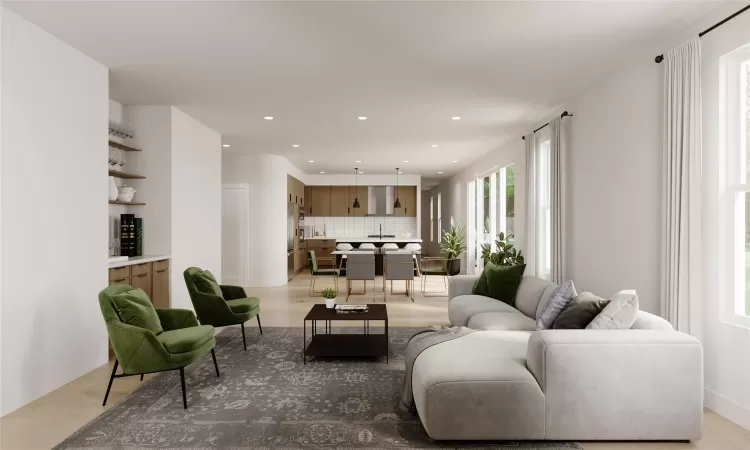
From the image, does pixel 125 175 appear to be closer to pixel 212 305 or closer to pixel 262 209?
pixel 212 305

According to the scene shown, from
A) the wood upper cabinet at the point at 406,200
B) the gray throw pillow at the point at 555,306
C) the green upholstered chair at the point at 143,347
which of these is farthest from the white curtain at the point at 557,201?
the wood upper cabinet at the point at 406,200

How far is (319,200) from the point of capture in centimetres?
1310

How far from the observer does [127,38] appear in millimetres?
3602

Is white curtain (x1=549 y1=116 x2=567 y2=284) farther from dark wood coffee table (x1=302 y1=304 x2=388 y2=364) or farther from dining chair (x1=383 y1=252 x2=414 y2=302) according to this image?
dining chair (x1=383 y1=252 x2=414 y2=302)

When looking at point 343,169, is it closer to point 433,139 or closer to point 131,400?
point 433,139

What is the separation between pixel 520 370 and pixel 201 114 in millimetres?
5128

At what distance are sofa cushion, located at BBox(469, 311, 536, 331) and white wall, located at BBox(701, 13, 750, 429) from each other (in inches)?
52.9

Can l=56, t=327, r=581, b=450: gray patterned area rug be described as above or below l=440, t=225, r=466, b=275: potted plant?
below

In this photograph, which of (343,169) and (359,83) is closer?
(359,83)

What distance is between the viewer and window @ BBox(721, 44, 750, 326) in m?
3.05

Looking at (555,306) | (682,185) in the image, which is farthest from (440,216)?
(682,185)

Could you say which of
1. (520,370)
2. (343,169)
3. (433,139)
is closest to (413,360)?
(520,370)

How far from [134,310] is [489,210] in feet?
26.1

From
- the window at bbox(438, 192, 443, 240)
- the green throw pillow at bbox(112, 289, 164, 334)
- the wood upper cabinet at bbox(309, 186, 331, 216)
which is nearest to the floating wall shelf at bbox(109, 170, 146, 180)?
the green throw pillow at bbox(112, 289, 164, 334)
